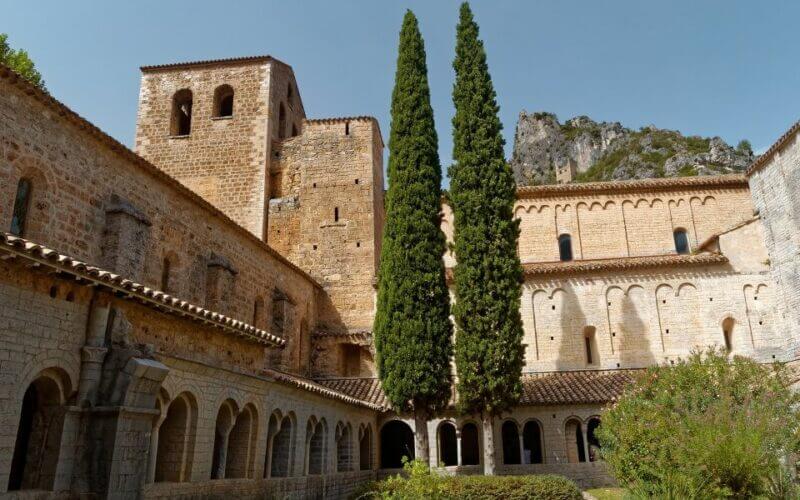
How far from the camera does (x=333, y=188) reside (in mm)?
26906

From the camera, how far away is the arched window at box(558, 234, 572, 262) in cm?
2702

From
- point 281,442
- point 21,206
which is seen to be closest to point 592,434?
point 281,442

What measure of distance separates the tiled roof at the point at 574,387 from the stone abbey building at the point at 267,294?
11cm

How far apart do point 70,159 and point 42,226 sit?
5.80 ft

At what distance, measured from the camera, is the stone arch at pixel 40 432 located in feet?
26.2

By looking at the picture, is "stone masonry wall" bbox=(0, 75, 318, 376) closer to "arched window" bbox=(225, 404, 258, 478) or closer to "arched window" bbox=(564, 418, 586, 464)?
"arched window" bbox=(225, 404, 258, 478)

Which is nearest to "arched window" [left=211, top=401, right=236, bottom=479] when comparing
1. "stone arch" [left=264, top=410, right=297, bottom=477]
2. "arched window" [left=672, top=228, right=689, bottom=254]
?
"stone arch" [left=264, top=410, right=297, bottom=477]

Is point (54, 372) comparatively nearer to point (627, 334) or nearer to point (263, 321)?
point (263, 321)

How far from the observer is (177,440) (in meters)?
10.4

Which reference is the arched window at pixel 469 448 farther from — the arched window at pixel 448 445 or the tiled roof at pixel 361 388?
the tiled roof at pixel 361 388

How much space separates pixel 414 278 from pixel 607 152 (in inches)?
2608

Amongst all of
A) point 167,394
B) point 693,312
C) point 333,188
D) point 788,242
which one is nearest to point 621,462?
point 167,394

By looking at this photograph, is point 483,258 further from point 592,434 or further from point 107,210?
point 107,210

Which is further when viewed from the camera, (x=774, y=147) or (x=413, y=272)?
(x=774, y=147)
